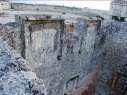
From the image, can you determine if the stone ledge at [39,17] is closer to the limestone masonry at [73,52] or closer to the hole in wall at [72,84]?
the limestone masonry at [73,52]

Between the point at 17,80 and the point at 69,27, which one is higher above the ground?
the point at 17,80

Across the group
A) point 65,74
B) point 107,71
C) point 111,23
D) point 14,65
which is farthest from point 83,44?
point 14,65

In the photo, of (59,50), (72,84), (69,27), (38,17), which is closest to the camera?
(38,17)

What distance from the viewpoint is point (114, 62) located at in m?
7.41

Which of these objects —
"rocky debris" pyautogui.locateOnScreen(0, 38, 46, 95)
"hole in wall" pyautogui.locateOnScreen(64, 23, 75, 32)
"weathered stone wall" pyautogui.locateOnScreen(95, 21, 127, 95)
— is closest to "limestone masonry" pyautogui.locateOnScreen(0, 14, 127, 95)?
"weathered stone wall" pyautogui.locateOnScreen(95, 21, 127, 95)

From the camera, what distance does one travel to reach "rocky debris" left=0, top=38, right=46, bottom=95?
145 centimetres

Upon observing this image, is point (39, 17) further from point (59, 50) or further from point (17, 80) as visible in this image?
point (17, 80)

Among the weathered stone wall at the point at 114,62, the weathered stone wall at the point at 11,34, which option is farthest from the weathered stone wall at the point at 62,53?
the weathered stone wall at the point at 114,62

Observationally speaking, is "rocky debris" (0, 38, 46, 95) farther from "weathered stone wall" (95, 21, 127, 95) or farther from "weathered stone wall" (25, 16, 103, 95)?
"weathered stone wall" (95, 21, 127, 95)

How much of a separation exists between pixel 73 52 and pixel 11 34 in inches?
113

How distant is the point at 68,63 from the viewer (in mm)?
5949

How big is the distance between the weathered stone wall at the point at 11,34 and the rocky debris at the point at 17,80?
6.20ft

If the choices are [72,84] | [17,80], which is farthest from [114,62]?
[17,80]

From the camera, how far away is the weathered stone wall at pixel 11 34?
3.80 m
